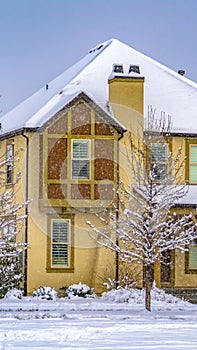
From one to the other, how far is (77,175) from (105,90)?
15.7 ft

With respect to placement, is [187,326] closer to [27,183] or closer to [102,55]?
[27,183]

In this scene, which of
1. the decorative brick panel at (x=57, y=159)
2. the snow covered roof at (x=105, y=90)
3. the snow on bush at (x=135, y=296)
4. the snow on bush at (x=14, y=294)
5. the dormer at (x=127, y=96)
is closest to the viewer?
the snow on bush at (x=135, y=296)

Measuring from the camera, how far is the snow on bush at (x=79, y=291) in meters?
29.8

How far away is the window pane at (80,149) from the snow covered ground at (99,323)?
5.10 meters

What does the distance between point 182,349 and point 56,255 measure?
15.4m

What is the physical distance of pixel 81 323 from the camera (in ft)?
69.2

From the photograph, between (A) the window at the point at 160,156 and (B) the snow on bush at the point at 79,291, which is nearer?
(B) the snow on bush at the point at 79,291

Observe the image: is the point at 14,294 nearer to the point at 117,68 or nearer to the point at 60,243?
the point at 60,243

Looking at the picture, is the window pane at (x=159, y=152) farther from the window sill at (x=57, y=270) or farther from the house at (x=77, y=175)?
the window sill at (x=57, y=270)

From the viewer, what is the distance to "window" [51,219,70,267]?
102 feet

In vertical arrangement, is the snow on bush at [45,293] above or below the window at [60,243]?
below

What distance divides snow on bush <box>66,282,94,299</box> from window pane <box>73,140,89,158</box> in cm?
464

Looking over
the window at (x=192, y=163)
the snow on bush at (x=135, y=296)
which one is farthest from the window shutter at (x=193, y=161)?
the snow on bush at (x=135, y=296)

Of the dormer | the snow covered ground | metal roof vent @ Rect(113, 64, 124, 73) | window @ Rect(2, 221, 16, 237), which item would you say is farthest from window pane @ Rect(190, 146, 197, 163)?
window @ Rect(2, 221, 16, 237)
